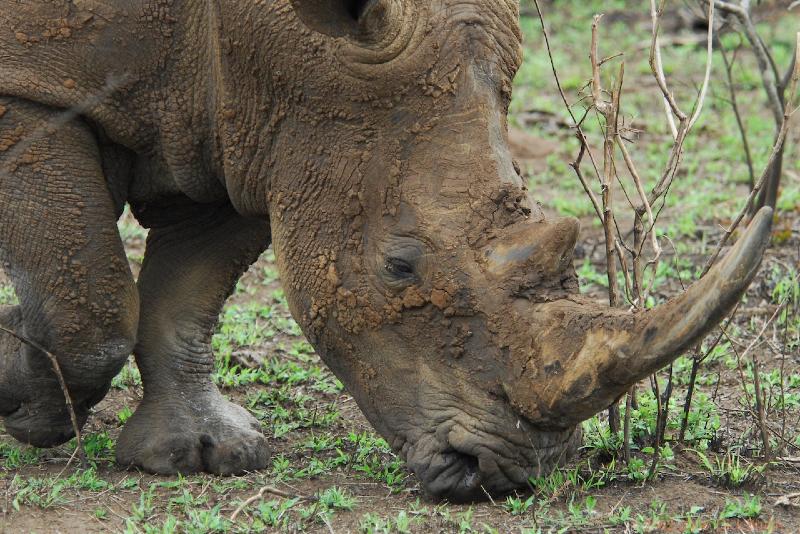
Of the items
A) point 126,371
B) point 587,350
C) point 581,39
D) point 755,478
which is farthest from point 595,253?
point 581,39

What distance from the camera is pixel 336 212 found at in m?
4.43

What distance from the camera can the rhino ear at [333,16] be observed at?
4.28 m

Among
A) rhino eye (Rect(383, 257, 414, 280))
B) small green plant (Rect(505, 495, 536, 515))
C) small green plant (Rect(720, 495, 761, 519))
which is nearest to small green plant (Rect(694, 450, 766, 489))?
small green plant (Rect(720, 495, 761, 519))

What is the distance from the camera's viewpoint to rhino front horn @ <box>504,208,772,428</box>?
11.2ft

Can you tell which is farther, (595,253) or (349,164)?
(595,253)

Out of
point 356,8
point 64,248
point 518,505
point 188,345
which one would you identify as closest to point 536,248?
point 518,505

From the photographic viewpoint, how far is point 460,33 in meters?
4.23

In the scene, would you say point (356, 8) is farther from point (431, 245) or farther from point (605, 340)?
point (605, 340)

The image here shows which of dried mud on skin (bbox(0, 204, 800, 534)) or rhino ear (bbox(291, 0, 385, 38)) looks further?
rhino ear (bbox(291, 0, 385, 38))

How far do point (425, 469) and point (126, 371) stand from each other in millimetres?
2473

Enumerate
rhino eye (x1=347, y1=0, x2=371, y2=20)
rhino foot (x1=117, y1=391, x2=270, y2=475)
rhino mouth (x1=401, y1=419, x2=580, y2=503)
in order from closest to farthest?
rhino mouth (x1=401, y1=419, x2=580, y2=503), rhino eye (x1=347, y1=0, x2=371, y2=20), rhino foot (x1=117, y1=391, x2=270, y2=475)

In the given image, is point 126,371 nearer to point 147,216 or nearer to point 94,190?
point 147,216

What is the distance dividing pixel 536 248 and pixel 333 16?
1.02 meters

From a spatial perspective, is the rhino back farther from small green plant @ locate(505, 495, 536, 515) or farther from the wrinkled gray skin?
small green plant @ locate(505, 495, 536, 515)
